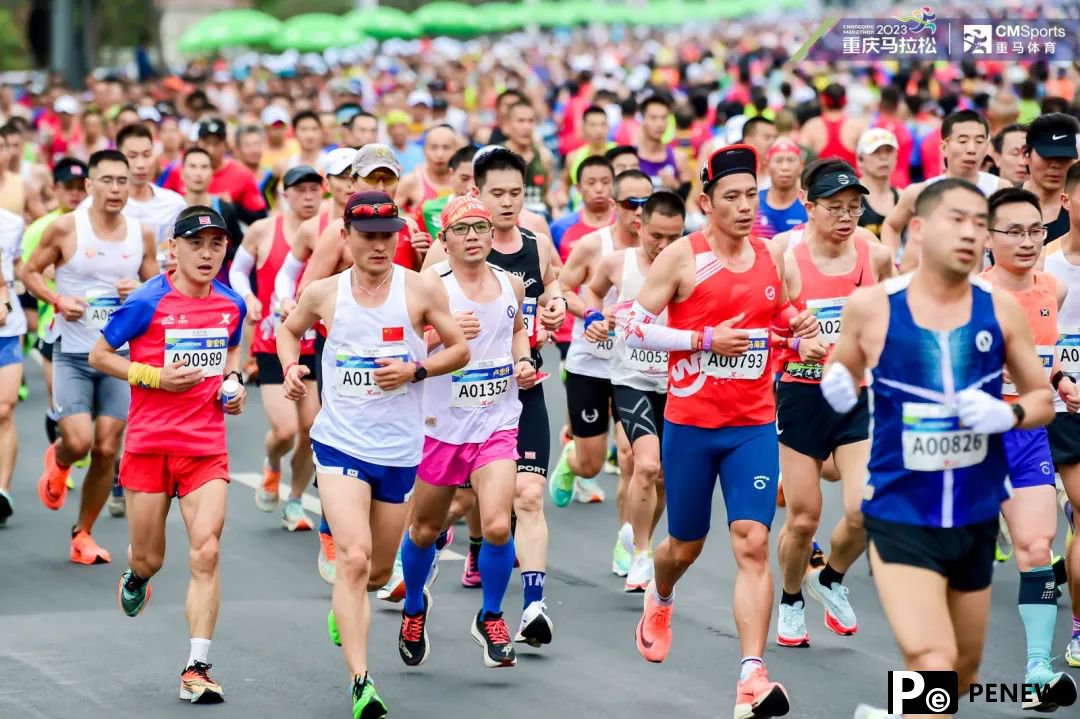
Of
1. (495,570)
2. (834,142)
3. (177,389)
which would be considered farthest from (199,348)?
(834,142)

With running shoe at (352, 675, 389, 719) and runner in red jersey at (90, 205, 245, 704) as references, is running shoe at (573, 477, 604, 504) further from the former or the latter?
running shoe at (352, 675, 389, 719)

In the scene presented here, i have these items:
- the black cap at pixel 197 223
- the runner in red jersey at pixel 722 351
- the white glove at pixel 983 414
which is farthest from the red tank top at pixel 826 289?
the white glove at pixel 983 414

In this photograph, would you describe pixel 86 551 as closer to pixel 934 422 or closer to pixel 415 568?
pixel 415 568

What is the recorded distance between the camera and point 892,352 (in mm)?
6617

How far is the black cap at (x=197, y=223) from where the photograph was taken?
8969 millimetres

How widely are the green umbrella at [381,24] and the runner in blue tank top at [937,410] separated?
5164cm

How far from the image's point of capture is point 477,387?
9.18 meters

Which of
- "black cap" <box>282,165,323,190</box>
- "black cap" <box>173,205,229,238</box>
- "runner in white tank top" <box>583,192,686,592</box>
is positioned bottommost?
"runner in white tank top" <box>583,192,686,592</box>

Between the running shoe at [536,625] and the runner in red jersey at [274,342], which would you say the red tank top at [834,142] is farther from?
the running shoe at [536,625]

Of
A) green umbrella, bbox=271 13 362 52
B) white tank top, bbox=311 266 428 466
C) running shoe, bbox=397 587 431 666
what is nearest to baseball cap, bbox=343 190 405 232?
white tank top, bbox=311 266 428 466

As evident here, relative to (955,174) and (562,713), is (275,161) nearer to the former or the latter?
(955,174)

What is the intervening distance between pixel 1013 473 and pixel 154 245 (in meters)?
5.84

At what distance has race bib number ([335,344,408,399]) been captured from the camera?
842 centimetres

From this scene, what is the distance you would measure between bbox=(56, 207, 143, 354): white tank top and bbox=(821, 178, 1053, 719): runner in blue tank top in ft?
20.5
